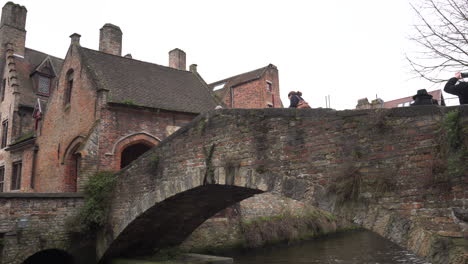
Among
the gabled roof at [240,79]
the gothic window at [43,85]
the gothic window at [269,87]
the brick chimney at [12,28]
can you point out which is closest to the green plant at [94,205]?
the gothic window at [43,85]

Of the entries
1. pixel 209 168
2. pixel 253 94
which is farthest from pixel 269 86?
pixel 209 168

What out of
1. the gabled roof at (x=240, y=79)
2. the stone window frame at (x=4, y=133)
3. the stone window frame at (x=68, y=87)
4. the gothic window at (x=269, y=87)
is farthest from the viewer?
the gothic window at (x=269, y=87)

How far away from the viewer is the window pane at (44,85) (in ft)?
73.7

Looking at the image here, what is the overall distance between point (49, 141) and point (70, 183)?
281 centimetres

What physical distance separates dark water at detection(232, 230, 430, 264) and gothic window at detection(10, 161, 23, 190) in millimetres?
12025

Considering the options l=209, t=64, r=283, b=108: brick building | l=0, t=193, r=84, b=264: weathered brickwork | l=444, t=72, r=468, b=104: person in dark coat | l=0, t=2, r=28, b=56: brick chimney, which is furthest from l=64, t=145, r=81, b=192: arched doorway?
l=444, t=72, r=468, b=104: person in dark coat

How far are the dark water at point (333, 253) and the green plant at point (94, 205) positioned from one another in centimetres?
476

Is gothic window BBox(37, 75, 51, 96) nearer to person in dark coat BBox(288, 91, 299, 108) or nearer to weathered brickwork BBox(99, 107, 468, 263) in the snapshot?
weathered brickwork BBox(99, 107, 468, 263)

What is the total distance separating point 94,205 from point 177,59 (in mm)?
13684

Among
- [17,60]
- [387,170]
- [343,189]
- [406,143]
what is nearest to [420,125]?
[406,143]

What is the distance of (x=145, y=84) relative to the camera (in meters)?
16.6

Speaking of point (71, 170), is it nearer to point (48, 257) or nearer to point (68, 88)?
point (68, 88)

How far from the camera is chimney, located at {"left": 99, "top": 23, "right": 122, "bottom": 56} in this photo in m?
19.6

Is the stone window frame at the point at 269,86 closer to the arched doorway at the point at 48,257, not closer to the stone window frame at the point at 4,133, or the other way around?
the stone window frame at the point at 4,133
